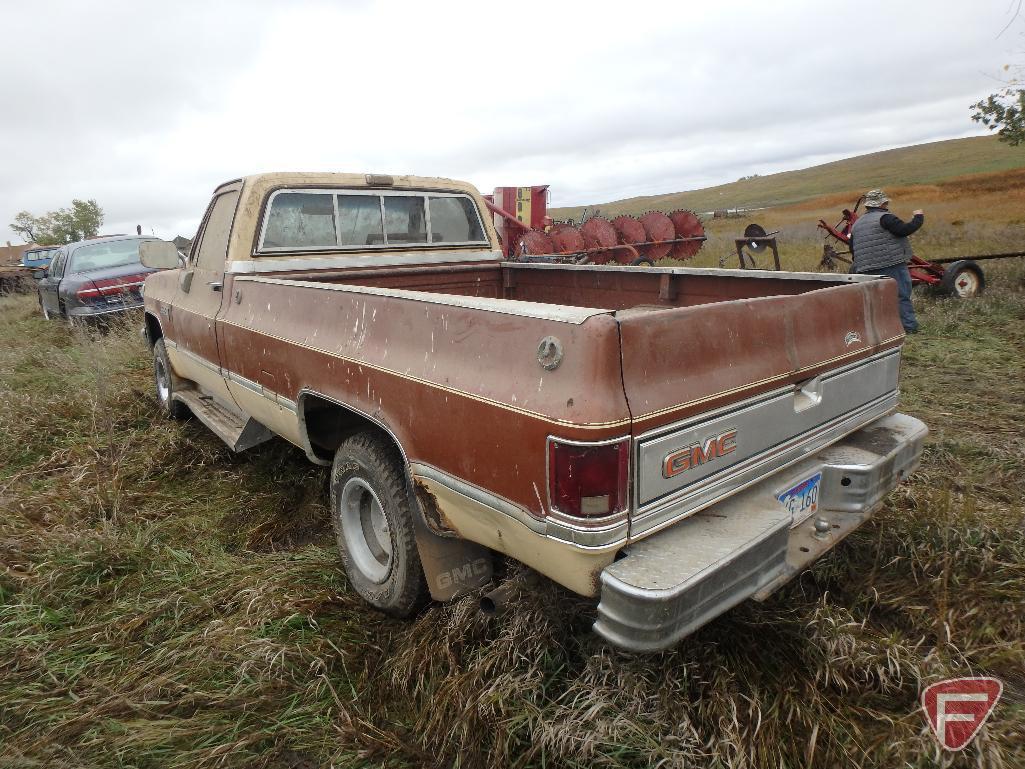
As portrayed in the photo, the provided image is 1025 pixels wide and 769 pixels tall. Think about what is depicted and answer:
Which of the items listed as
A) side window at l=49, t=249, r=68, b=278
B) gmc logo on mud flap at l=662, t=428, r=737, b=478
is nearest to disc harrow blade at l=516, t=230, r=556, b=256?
side window at l=49, t=249, r=68, b=278

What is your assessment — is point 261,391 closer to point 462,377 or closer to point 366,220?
point 366,220

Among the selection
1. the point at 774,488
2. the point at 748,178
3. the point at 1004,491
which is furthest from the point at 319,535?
the point at 748,178

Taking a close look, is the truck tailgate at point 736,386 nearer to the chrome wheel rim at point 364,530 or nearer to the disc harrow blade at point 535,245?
the chrome wheel rim at point 364,530

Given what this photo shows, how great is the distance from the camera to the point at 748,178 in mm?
94625

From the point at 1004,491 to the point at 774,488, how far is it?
2142 mm

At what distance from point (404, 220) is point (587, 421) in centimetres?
313

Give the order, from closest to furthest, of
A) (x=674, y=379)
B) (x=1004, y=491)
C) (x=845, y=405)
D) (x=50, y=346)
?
(x=674, y=379), (x=845, y=405), (x=1004, y=491), (x=50, y=346)

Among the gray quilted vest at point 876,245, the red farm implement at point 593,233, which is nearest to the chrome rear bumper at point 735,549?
the gray quilted vest at point 876,245

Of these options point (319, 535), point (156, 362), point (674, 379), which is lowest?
point (319, 535)

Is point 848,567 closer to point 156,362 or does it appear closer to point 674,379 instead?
point 674,379

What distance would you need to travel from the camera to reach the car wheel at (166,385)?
5.17m

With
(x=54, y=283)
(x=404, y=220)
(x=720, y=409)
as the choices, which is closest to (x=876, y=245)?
(x=404, y=220)

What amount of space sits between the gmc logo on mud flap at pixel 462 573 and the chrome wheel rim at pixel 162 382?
3963 millimetres

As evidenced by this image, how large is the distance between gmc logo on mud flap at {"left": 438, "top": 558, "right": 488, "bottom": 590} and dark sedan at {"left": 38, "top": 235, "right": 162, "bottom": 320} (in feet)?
28.0
